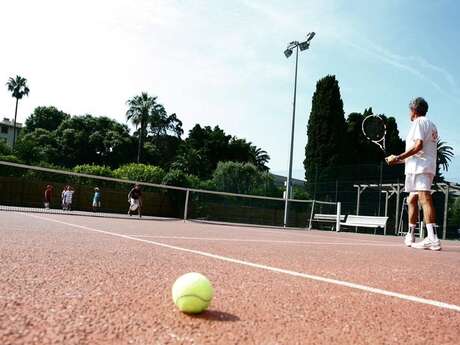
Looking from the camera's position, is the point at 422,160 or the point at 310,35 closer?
the point at 422,160

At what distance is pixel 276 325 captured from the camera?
6.97 ft

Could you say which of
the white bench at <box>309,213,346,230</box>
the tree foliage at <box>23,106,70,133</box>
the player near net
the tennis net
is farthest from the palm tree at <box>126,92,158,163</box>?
the player near net

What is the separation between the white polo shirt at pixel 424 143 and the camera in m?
7.20

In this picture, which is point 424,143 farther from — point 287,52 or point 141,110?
point 141,110

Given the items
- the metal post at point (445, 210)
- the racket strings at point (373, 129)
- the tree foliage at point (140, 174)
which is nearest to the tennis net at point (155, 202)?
the metal post at point (445, 210)

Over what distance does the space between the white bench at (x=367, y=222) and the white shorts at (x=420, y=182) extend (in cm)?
1177

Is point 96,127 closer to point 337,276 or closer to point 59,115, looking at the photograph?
point 59,115

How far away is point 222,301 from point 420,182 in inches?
220

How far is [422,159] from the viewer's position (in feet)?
24.0

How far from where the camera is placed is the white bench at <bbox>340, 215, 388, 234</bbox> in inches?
739

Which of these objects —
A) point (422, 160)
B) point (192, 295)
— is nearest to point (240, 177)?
point (422, 160)

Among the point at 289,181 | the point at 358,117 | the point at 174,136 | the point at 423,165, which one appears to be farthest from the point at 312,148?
the point at 423,165

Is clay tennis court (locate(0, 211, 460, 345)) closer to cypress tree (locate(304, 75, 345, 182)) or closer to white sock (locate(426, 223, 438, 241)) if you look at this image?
white sock (locate(426, 223, 438, 241))

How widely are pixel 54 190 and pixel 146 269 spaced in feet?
92.6
